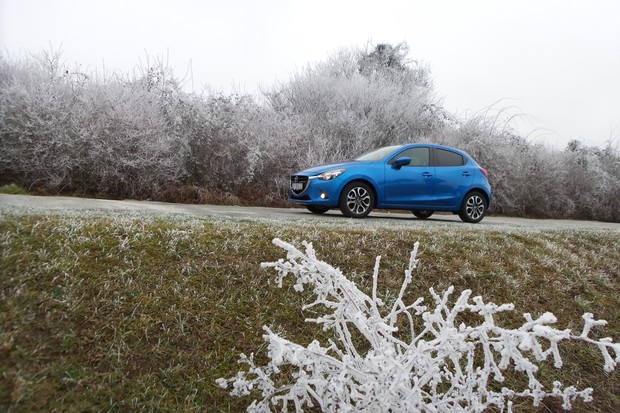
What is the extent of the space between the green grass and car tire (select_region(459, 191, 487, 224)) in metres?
4.96

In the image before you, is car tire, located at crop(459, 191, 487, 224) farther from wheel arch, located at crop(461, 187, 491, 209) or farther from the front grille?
the front grille

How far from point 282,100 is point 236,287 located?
16.5m

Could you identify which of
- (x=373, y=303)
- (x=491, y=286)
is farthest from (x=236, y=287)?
(x=491, y=286)

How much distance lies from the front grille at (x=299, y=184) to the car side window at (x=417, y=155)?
200cm

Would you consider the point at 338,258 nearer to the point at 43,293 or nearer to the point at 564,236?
the point at 43,293

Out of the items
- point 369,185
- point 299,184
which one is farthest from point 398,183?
point 299,184

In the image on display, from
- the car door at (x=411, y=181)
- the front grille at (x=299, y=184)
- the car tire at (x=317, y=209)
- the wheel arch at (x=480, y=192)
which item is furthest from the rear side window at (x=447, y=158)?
the front grille at (x=299, y=184)

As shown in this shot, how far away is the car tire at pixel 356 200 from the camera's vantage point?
9.19m

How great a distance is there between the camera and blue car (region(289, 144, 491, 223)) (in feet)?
30.1

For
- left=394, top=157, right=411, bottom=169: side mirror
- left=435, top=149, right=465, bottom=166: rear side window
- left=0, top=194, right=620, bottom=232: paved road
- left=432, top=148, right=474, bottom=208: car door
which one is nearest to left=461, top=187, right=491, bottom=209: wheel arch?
left=432, top=148, right=474, bottom=208: car door

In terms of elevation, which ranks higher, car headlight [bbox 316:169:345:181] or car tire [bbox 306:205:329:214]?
car headlight [bbox 316:169:345:181]

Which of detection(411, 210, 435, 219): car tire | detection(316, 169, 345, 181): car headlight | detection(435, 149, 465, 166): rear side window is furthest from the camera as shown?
detection(411, 210, 435, 219): car tire

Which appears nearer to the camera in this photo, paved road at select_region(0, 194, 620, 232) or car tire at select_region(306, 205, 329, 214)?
paved road at select_region(0, 194, 620, 232)

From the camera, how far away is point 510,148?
1823 centimetres
